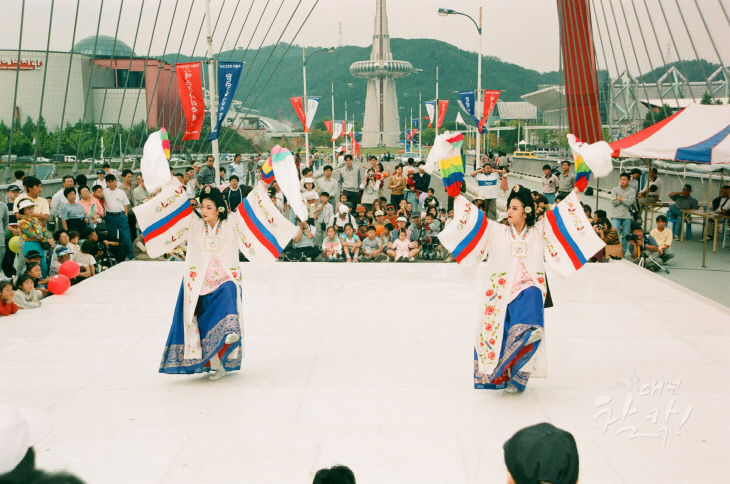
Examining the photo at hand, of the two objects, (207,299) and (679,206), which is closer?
(207,299)

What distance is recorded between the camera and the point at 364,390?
5414 millimetres

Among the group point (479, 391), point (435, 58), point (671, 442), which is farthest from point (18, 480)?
point (435, 58)

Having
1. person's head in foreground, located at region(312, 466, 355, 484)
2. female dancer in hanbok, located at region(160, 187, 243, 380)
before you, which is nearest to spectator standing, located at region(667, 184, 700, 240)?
female dancer in hanbok, located at region(160, 187, 243, 380)

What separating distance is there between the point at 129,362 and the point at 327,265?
173 inches

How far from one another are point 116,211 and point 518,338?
7.22 metres

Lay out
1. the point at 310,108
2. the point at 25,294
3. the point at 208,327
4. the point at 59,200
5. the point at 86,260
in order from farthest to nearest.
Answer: the point at 310,108 < the point at 59,200 < the point at 86,260 < the point at 25,294 < the point at 208,327

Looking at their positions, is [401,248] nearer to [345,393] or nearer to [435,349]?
[435,349]

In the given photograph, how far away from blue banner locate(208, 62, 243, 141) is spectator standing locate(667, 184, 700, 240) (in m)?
7.67

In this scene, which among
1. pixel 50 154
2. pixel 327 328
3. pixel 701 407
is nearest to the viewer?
pixel 701 407

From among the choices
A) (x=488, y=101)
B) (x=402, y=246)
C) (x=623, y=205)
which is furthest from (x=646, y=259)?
(x=488, y=101)

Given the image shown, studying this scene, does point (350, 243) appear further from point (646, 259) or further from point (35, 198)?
point (35, 198)

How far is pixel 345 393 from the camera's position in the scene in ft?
17.6

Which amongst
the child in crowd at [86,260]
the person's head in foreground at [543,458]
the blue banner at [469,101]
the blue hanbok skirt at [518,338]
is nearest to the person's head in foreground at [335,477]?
the person's head in foreground at [543,458]

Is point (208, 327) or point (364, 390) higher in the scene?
point (208, 327)
